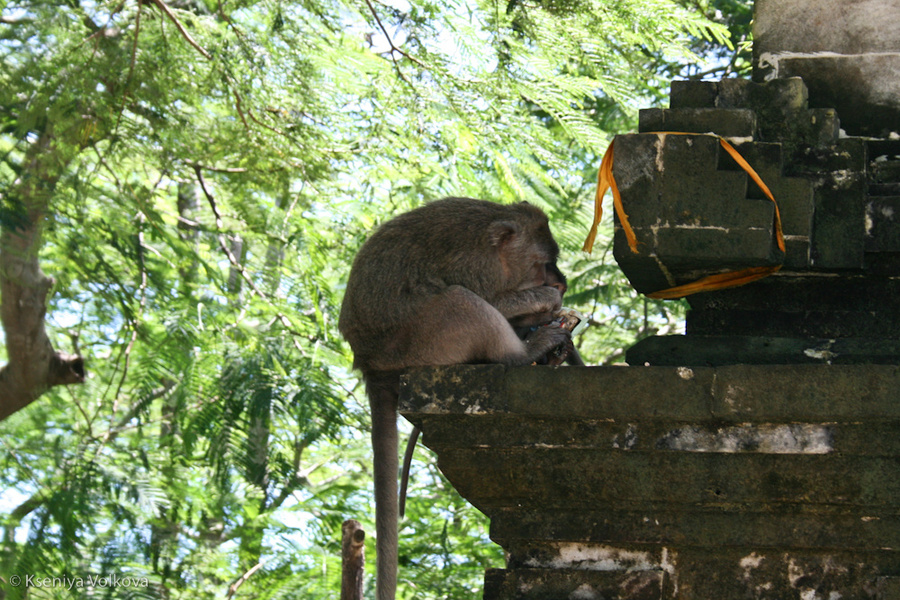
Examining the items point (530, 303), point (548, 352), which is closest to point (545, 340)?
point (548, 352)

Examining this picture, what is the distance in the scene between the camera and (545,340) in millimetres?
3773

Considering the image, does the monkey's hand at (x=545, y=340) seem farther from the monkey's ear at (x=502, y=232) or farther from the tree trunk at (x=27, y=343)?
the tree trunk at (x=27, y=343)

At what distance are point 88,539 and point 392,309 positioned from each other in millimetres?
3662

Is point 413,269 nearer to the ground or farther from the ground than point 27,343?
nearer to the ground

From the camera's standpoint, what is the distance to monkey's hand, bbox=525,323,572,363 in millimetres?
3740

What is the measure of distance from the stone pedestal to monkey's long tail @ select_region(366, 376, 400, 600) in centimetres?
89

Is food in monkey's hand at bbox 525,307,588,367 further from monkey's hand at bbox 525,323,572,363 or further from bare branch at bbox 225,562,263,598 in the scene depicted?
bare branch at bbox 225,562,263,598

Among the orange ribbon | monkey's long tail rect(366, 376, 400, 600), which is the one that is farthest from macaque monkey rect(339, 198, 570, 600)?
the orange ribbon

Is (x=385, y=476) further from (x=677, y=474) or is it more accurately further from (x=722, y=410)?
(x=722, y=410)

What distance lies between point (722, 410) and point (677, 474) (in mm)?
254

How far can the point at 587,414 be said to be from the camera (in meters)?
2.79

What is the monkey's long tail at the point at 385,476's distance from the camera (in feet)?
12.3

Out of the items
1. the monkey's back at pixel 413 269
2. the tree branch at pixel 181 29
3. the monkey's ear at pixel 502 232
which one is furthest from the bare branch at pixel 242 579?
the monkey's ear at pixel 502 232

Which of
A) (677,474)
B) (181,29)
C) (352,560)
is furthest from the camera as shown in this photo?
(181,29)
